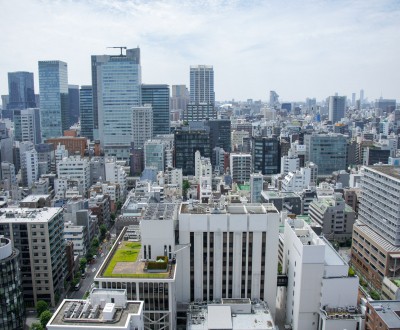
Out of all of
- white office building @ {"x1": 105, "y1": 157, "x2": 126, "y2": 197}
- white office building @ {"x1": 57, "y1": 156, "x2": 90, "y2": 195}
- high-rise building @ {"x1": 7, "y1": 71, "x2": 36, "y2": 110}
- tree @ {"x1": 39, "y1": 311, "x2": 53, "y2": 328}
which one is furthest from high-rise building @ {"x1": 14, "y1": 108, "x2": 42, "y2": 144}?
tree @ {"x1": 39, "y1": 311, "x2": 53, "y2": 328}

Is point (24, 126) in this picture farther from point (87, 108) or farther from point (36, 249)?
point (36, 249)

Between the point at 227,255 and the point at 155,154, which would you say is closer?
the point at 227,255

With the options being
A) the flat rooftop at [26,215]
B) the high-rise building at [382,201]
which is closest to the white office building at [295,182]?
the high-rise building at [382,201]

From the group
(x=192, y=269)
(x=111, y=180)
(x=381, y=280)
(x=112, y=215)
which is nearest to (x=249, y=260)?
(x=192, y=269)

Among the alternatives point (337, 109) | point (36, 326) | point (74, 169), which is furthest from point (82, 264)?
point (337, 109)

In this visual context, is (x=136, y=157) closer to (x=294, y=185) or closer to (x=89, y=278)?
(x=294, y=185)

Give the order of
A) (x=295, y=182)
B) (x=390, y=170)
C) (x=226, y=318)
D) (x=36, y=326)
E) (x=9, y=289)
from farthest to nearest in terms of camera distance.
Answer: (x=295, y=182)
(x=390, y=170)
(x=36, y=326)
(x=9, y=289)
(x=226, y=318)
